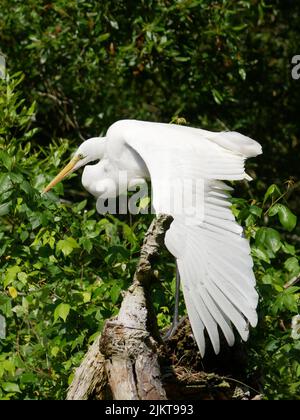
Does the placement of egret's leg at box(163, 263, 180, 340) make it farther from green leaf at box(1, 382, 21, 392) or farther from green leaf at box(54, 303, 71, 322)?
green leaf at box(1, 382, 21, 392)

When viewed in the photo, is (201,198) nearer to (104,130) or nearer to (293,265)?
(293,265)

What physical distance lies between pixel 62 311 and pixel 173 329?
1.33 ft

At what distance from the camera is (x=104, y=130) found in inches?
211

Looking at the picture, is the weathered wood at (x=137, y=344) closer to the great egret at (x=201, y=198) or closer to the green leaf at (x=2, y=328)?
the great egret at (x=201, y=198)

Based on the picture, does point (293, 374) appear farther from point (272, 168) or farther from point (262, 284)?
point (272, 168)

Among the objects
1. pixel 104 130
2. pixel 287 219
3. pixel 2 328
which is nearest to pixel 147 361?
pixel 2 328

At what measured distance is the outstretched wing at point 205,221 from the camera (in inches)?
119

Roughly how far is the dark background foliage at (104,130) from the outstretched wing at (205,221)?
191mm

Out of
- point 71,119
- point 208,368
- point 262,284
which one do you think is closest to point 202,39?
point 71,119

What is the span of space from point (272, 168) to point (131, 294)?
323cm

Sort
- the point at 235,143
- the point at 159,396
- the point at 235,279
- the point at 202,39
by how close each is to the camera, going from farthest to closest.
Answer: the point at 202,39
the point at 235,143
the point at 235,279
the point at 159,396

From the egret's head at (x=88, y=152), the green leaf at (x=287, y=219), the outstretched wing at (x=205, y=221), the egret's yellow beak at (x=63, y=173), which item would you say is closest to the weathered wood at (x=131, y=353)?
the outstretched wing at (x=205, y=221)

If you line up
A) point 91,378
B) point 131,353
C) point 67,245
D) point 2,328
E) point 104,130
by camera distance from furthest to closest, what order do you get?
point 104,130, point 67,245, point 2,328, point 91,378, point 131,353

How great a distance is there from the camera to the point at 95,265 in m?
3.99
